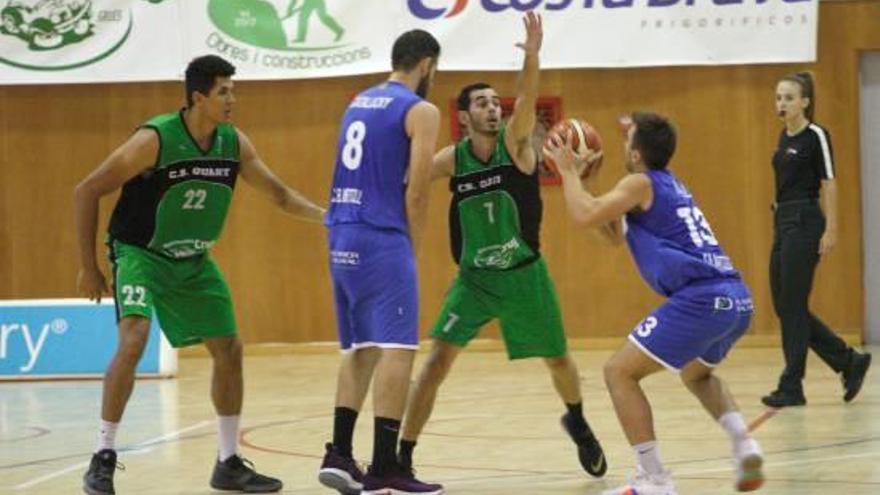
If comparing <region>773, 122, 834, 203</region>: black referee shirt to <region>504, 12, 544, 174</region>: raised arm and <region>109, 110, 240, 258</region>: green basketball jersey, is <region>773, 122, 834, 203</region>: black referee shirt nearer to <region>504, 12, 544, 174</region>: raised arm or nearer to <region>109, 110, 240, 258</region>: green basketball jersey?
<region>504, 12, 544, 174</region>: raised arm

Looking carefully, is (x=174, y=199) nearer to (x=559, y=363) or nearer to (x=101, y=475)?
(x=101, y=475)

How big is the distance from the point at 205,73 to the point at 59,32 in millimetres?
7238

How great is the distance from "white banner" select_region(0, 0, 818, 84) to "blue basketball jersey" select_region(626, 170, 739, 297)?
7.06 metres

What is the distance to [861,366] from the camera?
394 inches

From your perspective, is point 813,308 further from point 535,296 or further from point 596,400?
point 535,296

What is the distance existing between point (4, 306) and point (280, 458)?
5271 mm

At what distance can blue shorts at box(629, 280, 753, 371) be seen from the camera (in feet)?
21.9

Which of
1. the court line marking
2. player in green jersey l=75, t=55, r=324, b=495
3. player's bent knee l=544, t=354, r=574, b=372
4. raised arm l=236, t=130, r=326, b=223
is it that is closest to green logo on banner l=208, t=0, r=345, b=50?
the court line marking

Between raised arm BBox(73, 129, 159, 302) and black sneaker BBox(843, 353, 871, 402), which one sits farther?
black sneaker BBox(843, 353, 871, 402)

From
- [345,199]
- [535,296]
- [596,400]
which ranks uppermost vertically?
[345,199]

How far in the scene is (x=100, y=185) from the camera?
7227 mm

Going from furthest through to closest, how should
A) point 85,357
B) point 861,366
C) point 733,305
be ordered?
point 85,357
point 861,366
point 733,305

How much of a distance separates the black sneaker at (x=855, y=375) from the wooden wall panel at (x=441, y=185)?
12.8 ft

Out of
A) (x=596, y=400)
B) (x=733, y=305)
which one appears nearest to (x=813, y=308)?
(x=596, y=400)
